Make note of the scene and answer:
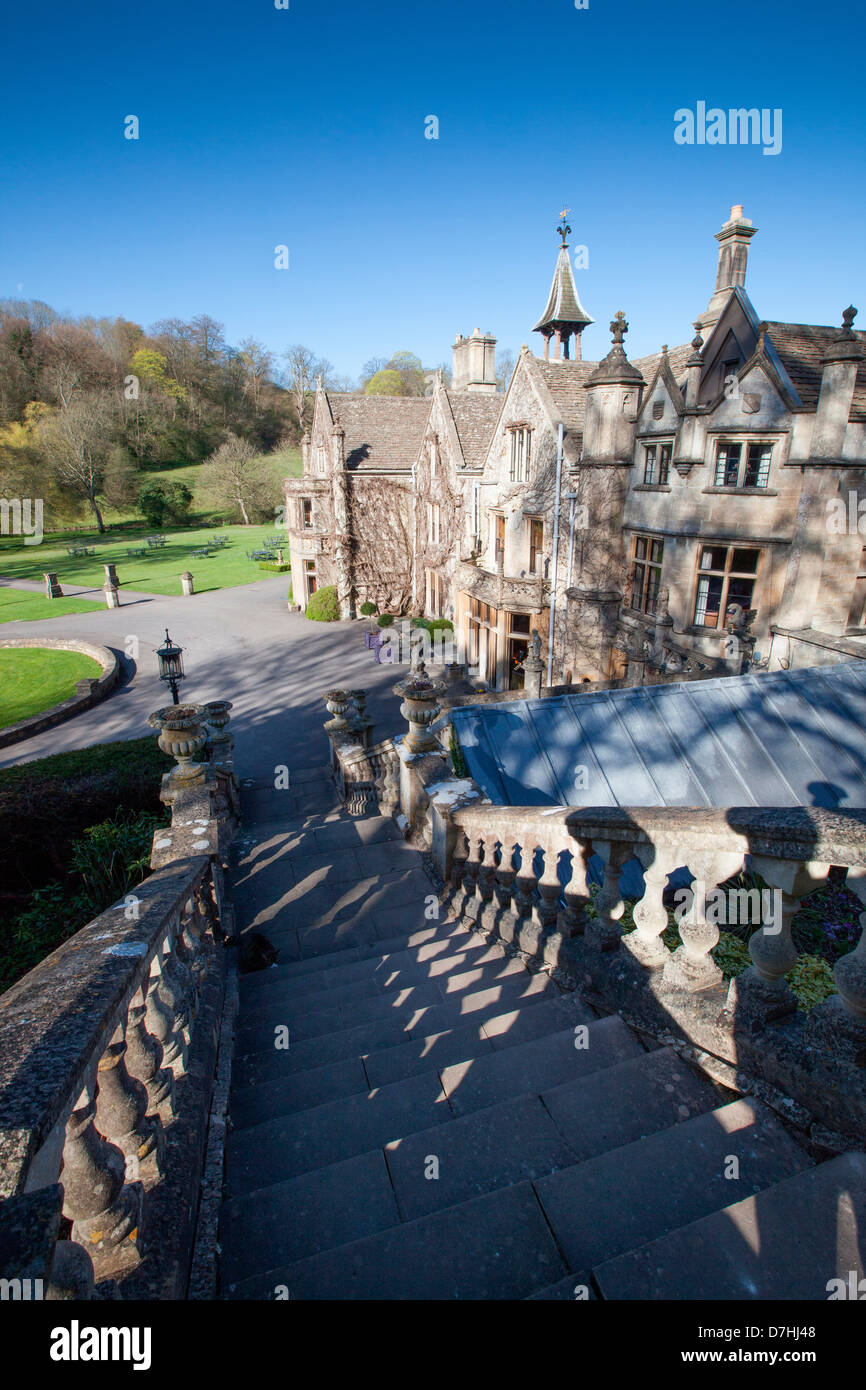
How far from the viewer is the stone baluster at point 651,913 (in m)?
3.11

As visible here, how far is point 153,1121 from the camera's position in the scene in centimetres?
255

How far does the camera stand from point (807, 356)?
539 inches

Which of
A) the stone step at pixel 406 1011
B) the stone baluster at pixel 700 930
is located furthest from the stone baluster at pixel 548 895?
the stone baluster at pixel 700 930

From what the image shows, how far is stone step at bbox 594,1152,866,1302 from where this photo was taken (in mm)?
1863

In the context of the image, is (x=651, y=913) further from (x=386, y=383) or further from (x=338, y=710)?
(x=386, y=383)

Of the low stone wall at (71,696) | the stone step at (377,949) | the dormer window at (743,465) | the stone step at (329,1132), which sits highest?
the dormer window at (743,465)

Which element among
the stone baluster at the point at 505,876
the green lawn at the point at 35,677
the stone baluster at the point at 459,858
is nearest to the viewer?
the stone baluster at the point at 505,876

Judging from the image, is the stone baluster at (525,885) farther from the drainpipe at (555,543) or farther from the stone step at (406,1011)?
the drainpipe at (555,543)

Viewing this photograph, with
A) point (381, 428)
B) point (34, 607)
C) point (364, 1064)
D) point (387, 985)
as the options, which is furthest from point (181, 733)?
point (34, 607)

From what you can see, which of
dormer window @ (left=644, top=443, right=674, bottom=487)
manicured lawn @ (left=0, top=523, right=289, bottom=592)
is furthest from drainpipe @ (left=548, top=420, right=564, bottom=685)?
manicured lawn @ (left=0, top=523, right=289, bottom=592)

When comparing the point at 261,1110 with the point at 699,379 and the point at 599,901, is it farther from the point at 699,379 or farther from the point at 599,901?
the point at 699,379

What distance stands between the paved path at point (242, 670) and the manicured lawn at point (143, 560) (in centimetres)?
369

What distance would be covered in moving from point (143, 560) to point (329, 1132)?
4777cm
